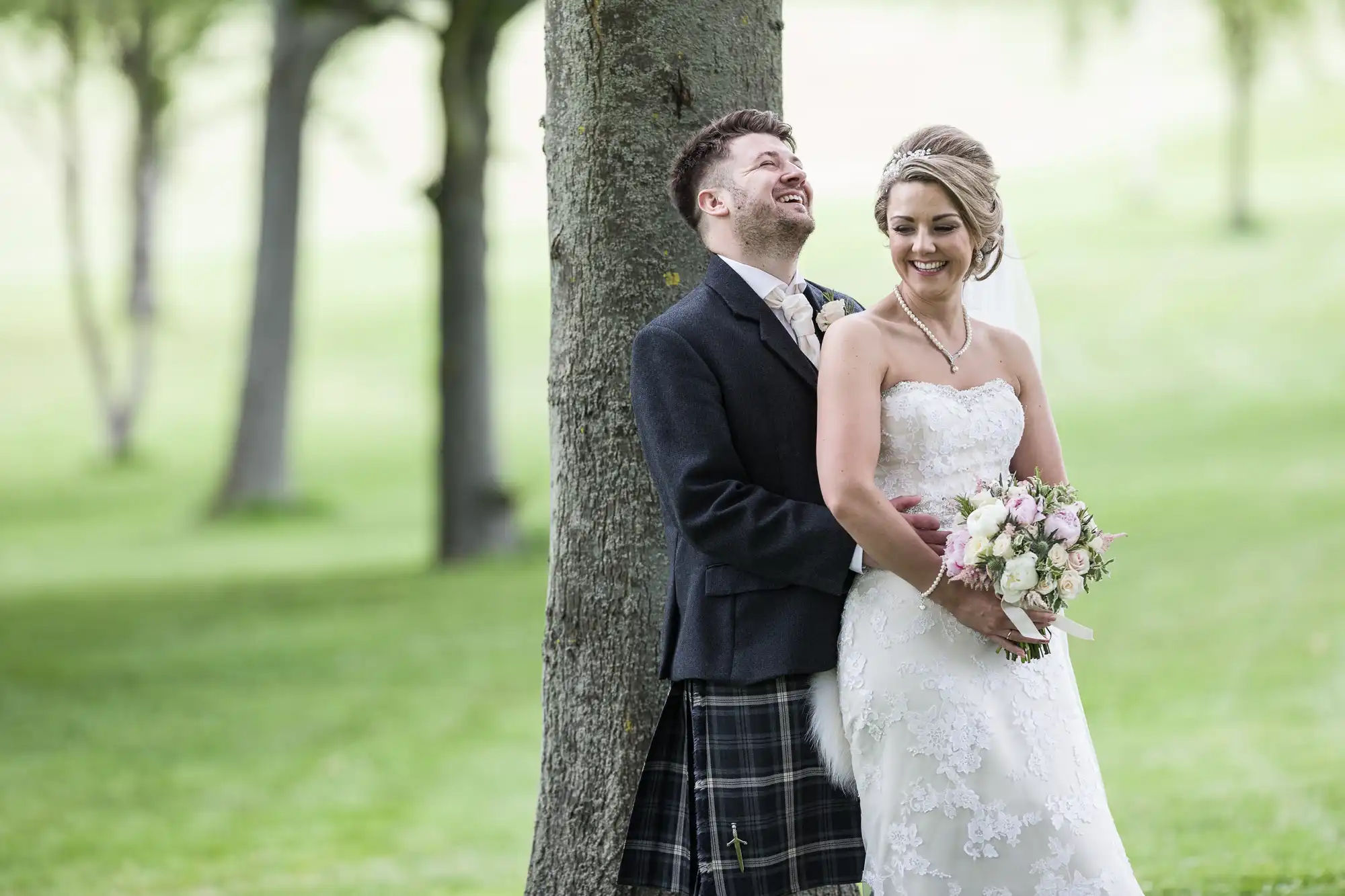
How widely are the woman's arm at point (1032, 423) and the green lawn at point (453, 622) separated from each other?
1.04 meters

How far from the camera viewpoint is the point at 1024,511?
9.96 feet

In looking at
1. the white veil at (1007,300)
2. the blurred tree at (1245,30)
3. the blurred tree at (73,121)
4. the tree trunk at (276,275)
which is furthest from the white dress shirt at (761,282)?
the blurred tree at (73,121)

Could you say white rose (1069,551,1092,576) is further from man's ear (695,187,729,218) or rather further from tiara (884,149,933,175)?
man's ear (695,187,729,218)

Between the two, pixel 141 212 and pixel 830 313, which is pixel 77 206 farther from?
pixel 830 313

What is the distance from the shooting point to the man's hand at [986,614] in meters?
3.16

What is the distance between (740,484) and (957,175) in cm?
77

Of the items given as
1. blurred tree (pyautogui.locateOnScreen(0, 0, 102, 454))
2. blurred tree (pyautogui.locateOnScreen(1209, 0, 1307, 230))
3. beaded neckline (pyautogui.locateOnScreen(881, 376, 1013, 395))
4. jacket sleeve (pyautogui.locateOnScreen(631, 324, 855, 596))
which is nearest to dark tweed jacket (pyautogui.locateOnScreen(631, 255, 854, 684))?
jacket sleeve (pyautogui.locateOnScreen(631, 324, 855, 596))

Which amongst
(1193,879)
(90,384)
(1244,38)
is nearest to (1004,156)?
(1244,38)

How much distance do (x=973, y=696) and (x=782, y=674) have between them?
0.39 metres

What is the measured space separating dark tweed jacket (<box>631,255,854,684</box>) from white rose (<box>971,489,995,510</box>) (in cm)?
27

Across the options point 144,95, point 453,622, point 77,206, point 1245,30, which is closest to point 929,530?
point 453,622

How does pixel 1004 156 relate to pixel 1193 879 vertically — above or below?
above

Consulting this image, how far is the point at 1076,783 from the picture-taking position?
10.6 ft

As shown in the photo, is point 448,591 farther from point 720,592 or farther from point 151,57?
point 151,57
